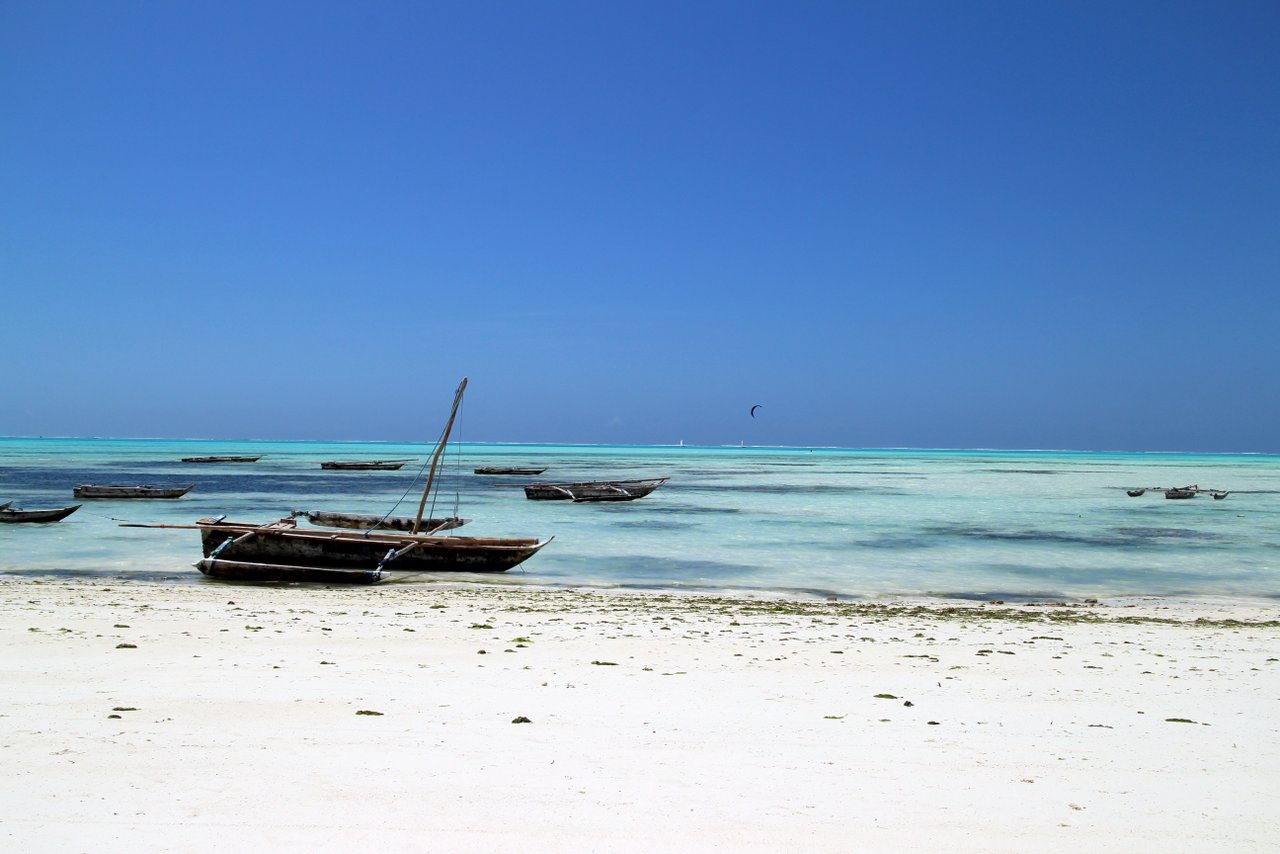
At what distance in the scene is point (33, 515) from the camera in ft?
90.8

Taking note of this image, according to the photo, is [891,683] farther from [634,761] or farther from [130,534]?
[130,534]

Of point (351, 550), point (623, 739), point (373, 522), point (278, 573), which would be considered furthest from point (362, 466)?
point (623, 739)

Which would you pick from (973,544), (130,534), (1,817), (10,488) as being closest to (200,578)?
(130,534)

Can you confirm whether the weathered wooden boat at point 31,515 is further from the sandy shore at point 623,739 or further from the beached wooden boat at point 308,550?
the sandy shore at point 623,739

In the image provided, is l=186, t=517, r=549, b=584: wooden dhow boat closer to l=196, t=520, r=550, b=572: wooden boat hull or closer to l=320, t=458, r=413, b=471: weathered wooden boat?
l=196, t=520, r=550, b=572: wooden boat hull

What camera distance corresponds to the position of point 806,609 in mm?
14047

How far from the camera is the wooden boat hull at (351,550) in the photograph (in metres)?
17.4

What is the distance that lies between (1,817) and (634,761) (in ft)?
10.5

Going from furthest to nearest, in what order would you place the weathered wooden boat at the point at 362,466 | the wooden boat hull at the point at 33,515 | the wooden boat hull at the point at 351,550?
the weathered wooden boat at the point at 362,466 < the wooden boat hull at the point at 33,515 < the wooden boat hull at the point at 351,550

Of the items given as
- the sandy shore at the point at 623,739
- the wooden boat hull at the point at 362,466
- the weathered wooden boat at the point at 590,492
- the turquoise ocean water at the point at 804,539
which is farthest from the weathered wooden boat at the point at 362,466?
the sandy shore at the point at 623,739

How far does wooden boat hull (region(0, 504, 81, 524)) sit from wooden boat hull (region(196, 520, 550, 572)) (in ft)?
44.0

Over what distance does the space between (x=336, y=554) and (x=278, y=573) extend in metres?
1.10

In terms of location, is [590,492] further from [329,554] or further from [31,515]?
[329,554]

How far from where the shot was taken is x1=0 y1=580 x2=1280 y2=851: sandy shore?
14.3ft
